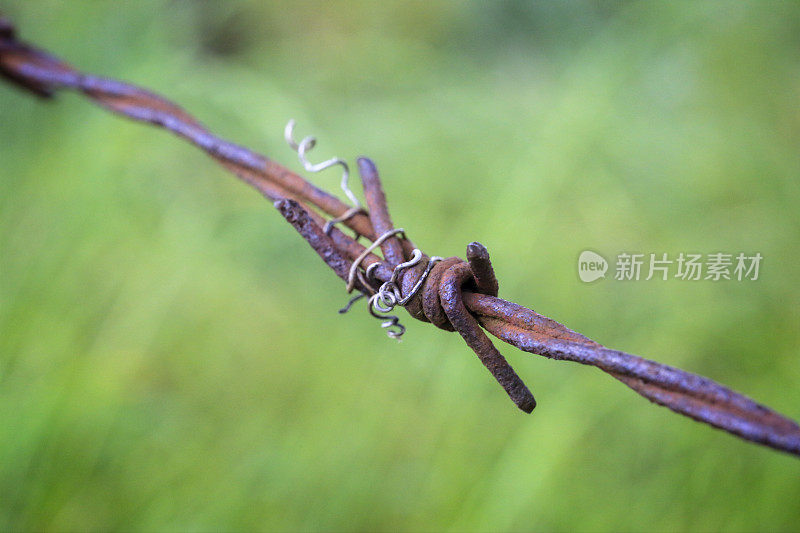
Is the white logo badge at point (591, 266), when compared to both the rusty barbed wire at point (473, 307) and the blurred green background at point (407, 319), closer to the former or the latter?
the blurred green background at point (407, 319)

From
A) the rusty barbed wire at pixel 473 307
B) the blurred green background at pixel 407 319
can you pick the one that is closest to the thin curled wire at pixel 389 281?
the rusty barbed wire at pixel 473 307

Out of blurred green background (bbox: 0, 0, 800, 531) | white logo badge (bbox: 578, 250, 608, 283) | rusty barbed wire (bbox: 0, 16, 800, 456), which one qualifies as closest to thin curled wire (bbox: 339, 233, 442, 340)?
rusty barbed wire (bbox: 0, 16, 800, 456)

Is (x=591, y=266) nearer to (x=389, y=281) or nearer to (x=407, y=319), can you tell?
(x=407, y=319)

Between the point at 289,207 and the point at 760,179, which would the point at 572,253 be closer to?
the point at 760,179

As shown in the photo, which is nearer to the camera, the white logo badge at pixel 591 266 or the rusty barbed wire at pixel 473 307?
the rusty barbed wire at pixel 473 307

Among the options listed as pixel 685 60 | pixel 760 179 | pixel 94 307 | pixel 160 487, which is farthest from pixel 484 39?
pixel 160 487

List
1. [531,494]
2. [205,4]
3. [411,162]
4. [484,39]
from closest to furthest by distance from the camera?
[531,494], [411,162], [205,4], [484,39]

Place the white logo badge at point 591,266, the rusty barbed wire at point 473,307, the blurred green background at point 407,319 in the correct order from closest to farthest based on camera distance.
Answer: the rusty barbed wire at point 473,307, the blurred green background at point 407,319, the white logo badge at point 591,266
